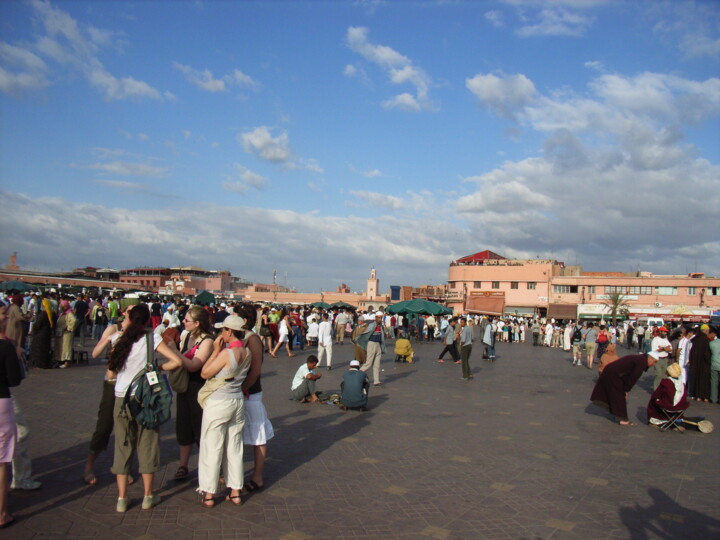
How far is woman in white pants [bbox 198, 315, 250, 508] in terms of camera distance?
472cm

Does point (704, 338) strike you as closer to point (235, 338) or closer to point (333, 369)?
point (333, 369)

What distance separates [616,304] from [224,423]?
54.5 metres

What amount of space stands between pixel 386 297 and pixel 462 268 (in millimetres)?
18968

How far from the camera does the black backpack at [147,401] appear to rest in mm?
4523

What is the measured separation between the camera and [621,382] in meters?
9.05

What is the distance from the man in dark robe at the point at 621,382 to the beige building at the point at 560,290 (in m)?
47.0

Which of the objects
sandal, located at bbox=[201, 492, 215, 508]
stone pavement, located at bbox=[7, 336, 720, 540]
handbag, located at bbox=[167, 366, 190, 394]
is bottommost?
stone pavement, located at bbox=[7, 336, 720, 540]

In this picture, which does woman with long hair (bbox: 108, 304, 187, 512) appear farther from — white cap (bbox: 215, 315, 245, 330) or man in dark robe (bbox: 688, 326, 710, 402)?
man in dark robe (bbox: 688, 326, 710, 402)

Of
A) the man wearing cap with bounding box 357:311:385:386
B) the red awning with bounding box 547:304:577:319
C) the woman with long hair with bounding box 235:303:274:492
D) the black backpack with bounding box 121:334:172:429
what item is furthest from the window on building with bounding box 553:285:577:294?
the black backpack with bounding box 121:334:172:429

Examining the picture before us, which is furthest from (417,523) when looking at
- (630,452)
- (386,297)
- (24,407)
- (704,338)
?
(386,297)

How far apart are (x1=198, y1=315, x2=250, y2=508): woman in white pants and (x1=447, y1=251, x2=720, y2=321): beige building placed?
2099 inches

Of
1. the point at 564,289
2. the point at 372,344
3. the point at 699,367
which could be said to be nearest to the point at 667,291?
the point at 564,289

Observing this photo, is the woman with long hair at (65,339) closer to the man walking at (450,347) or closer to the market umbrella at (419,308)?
the man walking at (450,347)

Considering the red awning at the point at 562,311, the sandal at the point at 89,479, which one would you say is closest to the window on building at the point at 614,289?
the red awning at the point at 562,311
